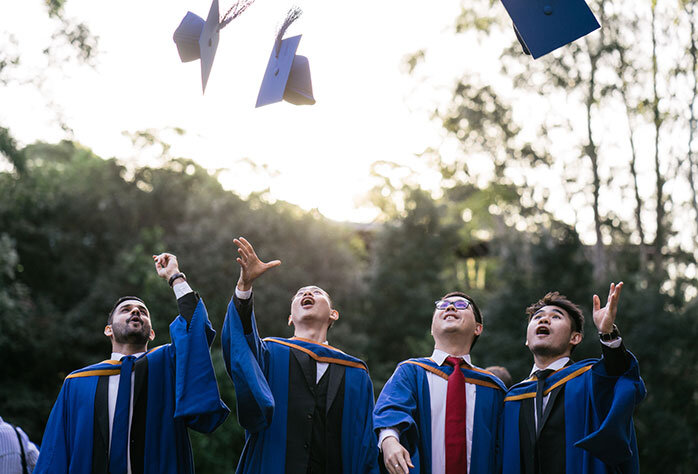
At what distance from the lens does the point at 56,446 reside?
4.21m

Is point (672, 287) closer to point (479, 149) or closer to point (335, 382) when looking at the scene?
point (479, 149)

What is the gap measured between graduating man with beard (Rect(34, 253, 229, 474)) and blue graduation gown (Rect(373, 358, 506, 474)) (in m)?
0.95

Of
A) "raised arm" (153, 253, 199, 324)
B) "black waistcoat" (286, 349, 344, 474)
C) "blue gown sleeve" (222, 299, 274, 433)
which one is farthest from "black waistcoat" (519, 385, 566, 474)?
"raised arm" (153, 253, 199, 324)

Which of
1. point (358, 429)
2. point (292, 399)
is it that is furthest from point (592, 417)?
point (292, 399)

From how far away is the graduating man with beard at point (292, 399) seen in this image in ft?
13.4

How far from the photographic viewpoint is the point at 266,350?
14.4ft

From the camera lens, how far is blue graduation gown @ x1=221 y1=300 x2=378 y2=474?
4059mm

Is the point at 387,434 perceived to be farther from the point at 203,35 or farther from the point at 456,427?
the point at 203,35

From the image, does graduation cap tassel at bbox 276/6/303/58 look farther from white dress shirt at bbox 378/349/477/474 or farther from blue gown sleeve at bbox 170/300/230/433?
white dress shirt at bbox 378/349/477/474

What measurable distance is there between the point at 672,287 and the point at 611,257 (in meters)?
2.56

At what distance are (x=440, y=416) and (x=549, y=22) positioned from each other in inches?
84.8

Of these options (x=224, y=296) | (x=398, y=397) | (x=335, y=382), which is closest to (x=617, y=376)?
(x=398, y=397)

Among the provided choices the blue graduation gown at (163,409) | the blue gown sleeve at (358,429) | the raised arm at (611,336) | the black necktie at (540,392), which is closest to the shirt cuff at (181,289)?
the blue graduation gown at (163,409)

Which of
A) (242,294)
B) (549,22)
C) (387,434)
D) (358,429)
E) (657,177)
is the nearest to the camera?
(549,22)
